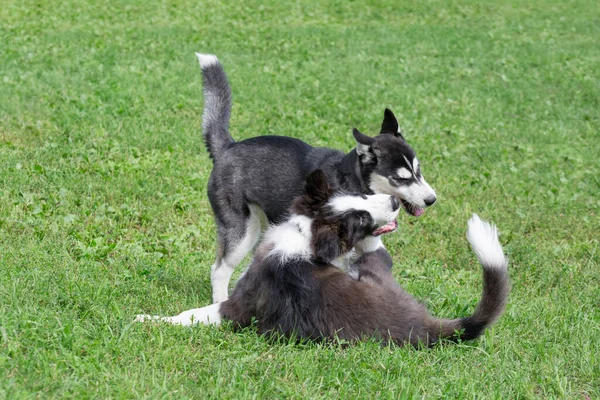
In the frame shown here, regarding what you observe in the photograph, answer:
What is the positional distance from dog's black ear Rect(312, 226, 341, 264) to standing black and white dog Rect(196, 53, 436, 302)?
833 millimetres

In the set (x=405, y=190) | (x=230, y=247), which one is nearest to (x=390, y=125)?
(x=405, y=190)

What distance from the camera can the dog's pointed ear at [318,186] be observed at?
5176 mm

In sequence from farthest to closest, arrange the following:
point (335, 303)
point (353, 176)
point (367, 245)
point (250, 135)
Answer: point (250, 135) → point (353, 176) → point (367, 245) → point (335, 303)

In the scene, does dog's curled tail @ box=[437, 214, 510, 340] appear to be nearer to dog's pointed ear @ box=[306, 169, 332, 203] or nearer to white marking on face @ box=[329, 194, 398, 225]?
white marking on face @ box=[329, 194, 398, 225]

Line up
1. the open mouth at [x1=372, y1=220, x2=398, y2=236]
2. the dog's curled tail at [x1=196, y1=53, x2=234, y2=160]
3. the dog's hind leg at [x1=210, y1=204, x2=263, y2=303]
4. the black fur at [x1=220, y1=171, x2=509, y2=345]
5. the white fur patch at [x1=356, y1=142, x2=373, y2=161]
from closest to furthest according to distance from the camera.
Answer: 1. the black fur at [x1=220, y1=171, x2=509, y2=345]
2. the open mouth at [x1=372, y1=220, x2=398, y2=236]
3. the dog's hind leg at [x1=210, y1=204, x2=263, y2=303]
4. the white fur patch at [x1=356, y1=142, x2=373, y2=161]
5. the dog's curled tail at [x1=196, y1=53, x2=234, y2=160]

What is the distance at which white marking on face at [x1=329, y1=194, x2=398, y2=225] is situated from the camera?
16.9ft

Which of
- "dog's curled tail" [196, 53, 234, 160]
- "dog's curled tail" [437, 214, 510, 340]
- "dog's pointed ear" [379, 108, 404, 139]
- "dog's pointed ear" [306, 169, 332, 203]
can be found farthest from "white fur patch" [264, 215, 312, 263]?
"dog's pointed ear" [379, 108, 404, 139]

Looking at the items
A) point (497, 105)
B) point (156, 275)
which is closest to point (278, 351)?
point (156, 275)

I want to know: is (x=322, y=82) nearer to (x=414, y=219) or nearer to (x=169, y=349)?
(x=414, y=219)

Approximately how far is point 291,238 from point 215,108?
1.91 metres

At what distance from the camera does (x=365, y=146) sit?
602cm

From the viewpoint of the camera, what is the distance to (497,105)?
496 inches

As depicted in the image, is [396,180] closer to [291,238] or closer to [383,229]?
[383,229]

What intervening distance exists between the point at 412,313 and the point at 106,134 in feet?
18.1
